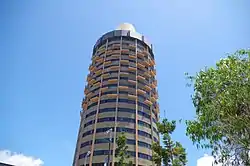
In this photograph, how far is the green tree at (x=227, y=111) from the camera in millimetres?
14578

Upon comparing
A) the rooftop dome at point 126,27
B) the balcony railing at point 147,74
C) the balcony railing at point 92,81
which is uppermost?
the rooftop dome at point 126,27

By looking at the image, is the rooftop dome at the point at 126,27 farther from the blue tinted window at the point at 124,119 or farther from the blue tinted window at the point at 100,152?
the blue tinted window at the point at 100,152

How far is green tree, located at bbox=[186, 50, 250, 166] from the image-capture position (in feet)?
47.8

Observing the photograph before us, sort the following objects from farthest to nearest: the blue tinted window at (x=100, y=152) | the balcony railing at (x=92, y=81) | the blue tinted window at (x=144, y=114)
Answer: the balcony railing at (x=92, y=81) < the blue tinted window at (x=144, y=114) < the blue tinted window at (x=100, y=152)

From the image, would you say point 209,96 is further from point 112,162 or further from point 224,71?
point 112,162

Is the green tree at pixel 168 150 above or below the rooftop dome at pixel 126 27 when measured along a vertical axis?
below

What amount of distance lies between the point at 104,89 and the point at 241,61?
2799 inches

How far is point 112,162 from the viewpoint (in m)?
70.2

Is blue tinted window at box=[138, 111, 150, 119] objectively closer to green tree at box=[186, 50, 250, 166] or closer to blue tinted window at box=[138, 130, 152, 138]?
blue tinted window at box=[138, 130, 152, 138]

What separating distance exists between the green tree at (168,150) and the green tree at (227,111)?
2148cm

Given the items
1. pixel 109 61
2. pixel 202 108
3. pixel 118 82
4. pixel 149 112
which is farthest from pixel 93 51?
pixel 202 108

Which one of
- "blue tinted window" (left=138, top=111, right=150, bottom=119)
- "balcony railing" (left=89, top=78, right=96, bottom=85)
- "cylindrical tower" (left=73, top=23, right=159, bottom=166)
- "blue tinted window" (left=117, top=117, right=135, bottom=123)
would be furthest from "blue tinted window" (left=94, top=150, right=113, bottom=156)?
"balcony railing" (left=89, top=78, right=96, bottom=85)

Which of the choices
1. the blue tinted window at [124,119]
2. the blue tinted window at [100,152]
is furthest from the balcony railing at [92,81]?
the blue tinted window at [100,152]

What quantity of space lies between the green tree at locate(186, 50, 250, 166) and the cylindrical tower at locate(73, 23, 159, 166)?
55.9m
